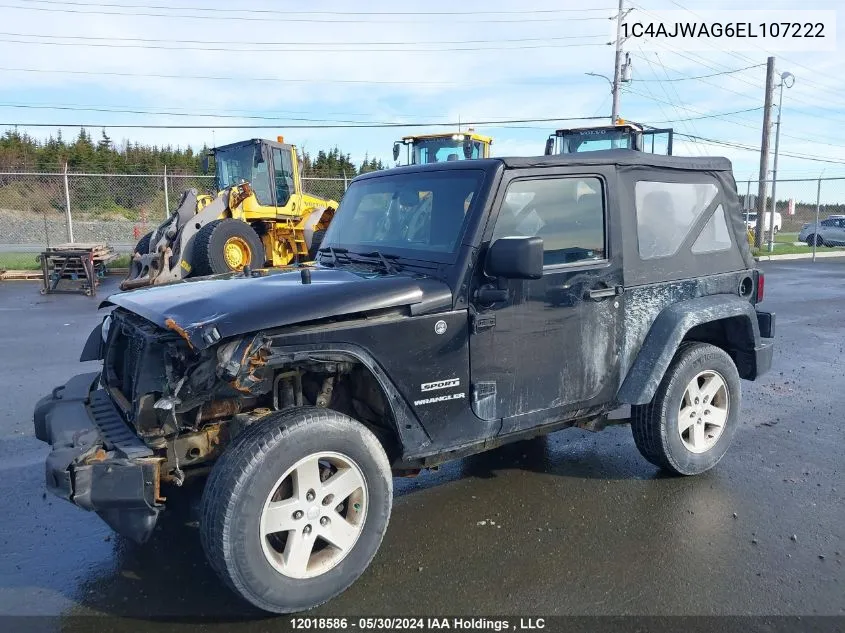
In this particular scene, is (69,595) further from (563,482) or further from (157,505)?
(563,482)

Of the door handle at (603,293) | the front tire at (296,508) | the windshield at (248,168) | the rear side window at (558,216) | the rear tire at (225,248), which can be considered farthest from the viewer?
the windshield at (248,168)

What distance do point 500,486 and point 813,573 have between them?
1.80m

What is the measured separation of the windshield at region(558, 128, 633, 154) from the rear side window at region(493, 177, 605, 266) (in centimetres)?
1206

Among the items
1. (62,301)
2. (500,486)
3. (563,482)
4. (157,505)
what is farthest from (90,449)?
(62,301)

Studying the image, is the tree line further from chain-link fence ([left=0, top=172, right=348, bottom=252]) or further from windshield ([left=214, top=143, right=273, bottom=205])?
windshield ([left=214, top=143, right=273, bottom=205])

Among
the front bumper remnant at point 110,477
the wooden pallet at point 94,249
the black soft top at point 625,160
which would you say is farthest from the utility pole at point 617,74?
the front bumper remnant at point 110,477

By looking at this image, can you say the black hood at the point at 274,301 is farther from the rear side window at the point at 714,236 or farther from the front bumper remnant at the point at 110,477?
the rear side window at the point at 714,236

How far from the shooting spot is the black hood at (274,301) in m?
2.88

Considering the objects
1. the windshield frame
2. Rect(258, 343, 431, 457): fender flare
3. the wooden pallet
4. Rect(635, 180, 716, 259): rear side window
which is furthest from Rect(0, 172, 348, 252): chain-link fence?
Rect(258, 343, 431, 457): fender flare

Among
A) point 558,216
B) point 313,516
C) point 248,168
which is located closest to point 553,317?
point 558,216

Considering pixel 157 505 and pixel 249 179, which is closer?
pixel 157 505

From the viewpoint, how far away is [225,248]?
12961 mm

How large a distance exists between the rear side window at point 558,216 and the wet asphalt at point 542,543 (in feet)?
5.12

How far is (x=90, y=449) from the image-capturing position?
2932 mm
